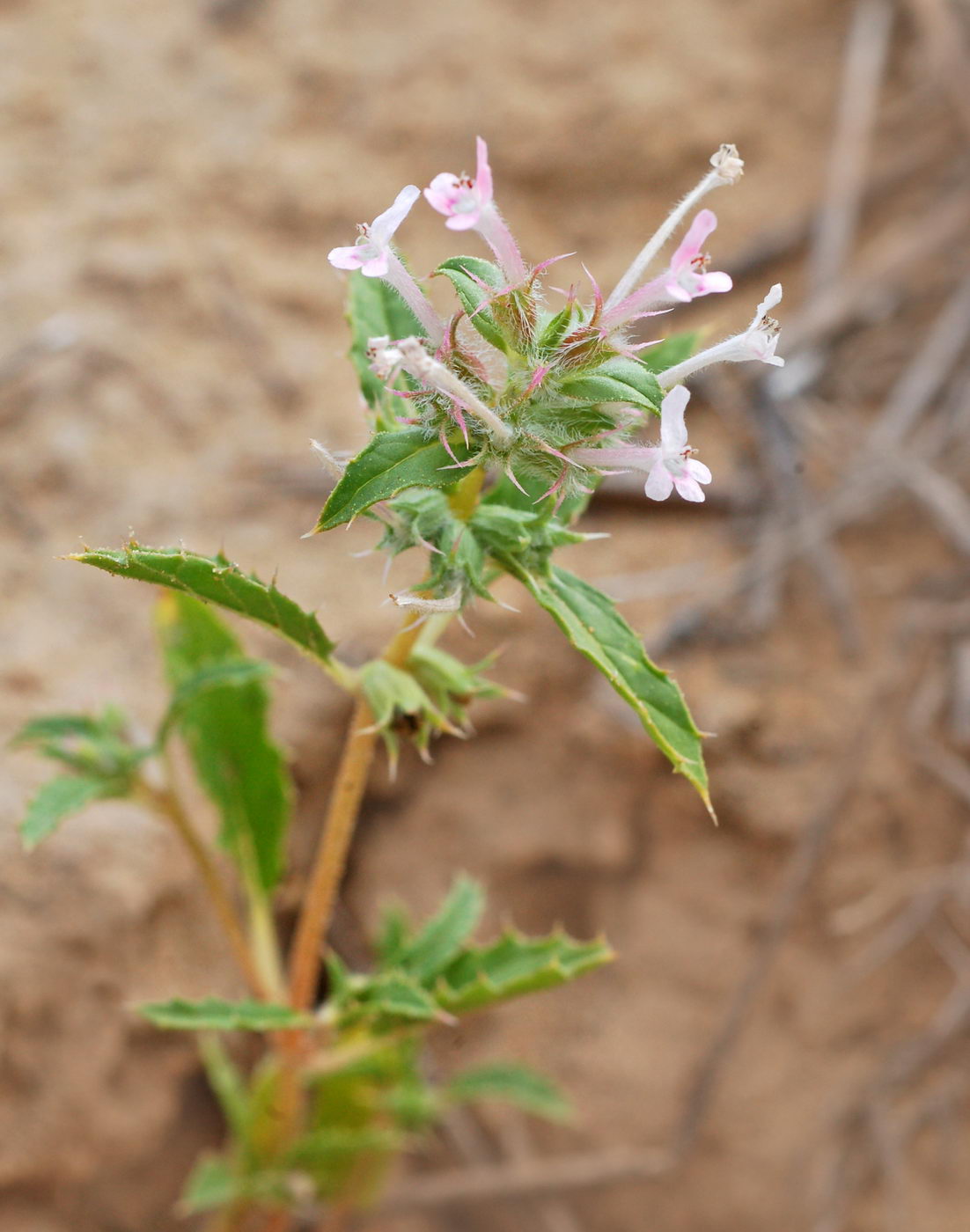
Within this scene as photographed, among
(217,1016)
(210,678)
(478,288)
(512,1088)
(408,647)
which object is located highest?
(478,288)

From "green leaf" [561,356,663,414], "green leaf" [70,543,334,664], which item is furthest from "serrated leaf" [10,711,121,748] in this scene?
"green leaf" [561,356,663,414]

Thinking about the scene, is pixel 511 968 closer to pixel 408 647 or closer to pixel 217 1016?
pixel 217 1016

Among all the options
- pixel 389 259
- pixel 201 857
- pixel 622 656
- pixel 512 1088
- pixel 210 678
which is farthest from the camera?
pixel 512 1088

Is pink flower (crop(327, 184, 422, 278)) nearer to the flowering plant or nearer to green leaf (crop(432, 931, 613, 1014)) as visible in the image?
the flowering plant

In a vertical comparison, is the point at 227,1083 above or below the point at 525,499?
below

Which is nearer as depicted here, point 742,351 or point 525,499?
point 742,351

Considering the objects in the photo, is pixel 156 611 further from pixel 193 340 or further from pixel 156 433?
pixel 193 340

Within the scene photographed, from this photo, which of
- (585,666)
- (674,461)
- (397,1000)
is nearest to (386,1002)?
(397,1000)
